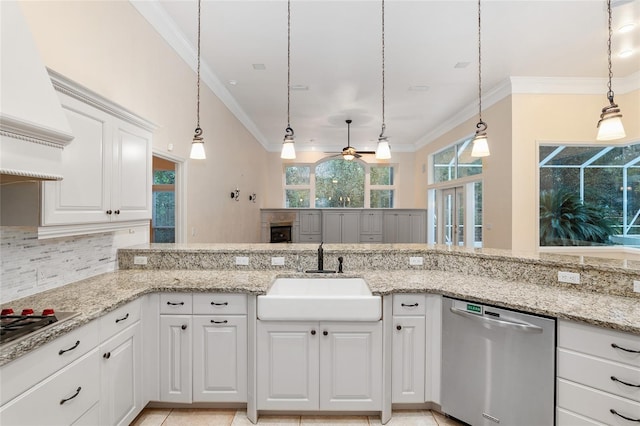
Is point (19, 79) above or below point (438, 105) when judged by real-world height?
below

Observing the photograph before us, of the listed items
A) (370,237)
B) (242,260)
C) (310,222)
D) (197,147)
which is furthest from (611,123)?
(310,222)

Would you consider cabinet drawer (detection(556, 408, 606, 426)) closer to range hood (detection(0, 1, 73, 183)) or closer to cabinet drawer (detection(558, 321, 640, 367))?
cabinet drawer (detection(558, 321, 640, 367))

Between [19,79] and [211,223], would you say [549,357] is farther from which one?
[211,223]

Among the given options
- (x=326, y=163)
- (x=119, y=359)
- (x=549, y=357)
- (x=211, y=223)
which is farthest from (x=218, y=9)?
(x=326, y=163)

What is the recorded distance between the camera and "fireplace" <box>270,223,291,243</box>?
26.1ft

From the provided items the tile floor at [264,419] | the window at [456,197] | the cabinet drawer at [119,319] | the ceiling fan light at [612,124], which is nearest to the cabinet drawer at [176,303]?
the cabinet drawer at [119,319]

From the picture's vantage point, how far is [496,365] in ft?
5.82

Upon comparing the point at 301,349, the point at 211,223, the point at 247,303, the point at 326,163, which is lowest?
the point at 301,349

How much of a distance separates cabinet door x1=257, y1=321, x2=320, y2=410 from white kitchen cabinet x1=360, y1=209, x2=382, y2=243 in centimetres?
645

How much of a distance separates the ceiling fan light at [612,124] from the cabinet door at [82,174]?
3.24 metres

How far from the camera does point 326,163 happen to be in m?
8.92

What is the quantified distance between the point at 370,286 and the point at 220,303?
1.04 meters

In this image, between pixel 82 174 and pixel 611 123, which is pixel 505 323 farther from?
pixel 82 174

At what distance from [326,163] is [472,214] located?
4.39m
